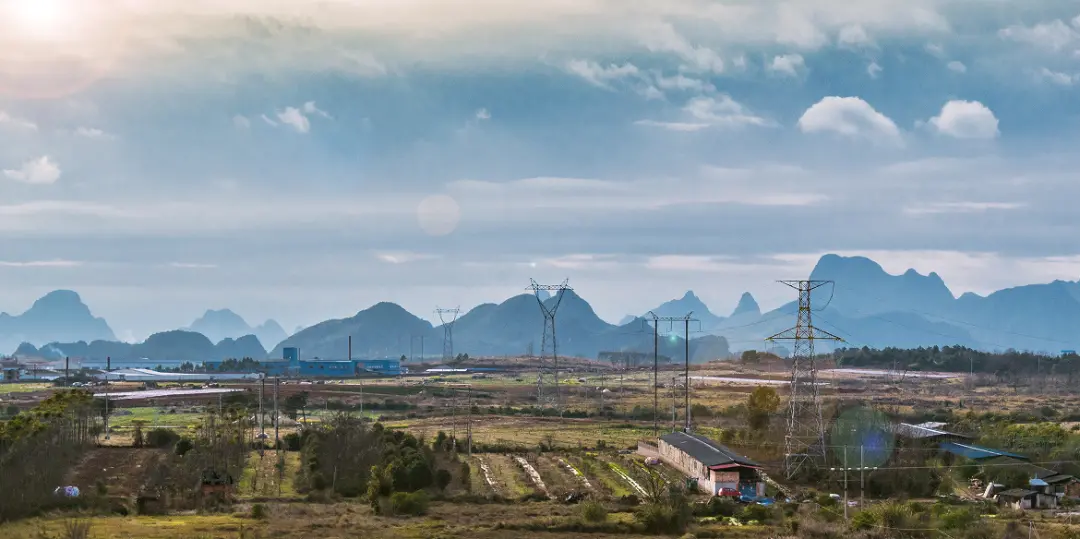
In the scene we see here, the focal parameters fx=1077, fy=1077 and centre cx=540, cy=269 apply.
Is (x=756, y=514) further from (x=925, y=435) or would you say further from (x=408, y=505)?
(x=925, y=435)

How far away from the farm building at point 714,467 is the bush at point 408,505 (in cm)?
1465

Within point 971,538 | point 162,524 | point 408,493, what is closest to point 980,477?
point 971,538

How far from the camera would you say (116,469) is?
58062 millimetres

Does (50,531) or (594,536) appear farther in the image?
(594,536)

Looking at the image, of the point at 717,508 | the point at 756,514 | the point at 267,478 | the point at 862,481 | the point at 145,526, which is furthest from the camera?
the point at 267,478

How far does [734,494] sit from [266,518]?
21341 mm

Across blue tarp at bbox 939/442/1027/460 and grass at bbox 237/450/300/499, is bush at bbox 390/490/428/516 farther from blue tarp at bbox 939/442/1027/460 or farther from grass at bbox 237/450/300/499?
blue tarp at bbox 939/442/1027/460

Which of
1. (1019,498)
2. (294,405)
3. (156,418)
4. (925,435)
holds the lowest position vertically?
(156,418)

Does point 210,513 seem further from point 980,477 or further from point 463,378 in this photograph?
point 463,378

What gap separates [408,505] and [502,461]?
19.9m

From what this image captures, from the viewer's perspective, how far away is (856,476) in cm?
5459

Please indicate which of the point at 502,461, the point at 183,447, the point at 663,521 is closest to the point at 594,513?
the point at 663,521

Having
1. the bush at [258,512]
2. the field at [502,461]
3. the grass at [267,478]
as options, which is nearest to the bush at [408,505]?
the field at [502,461]

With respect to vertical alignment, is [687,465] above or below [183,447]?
below
